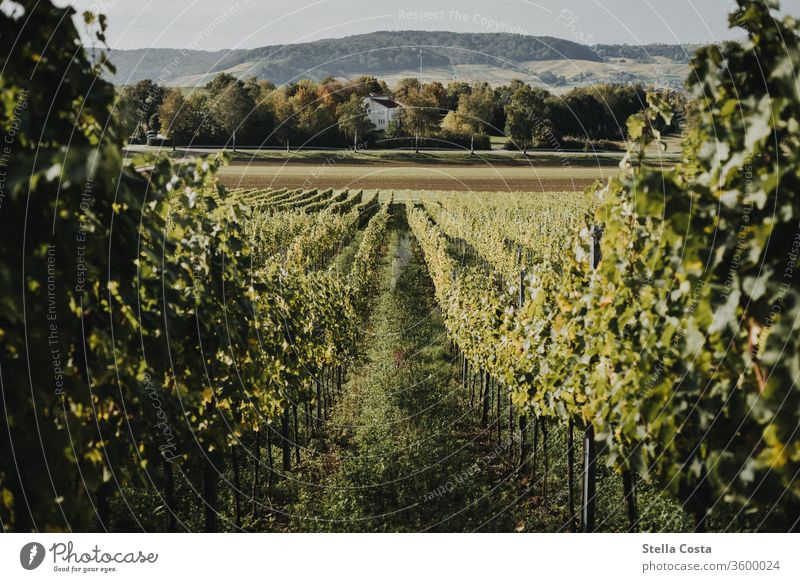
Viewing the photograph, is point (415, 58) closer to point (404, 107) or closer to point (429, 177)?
point (404, 107)

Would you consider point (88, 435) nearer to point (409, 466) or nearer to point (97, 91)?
point (97, 91)

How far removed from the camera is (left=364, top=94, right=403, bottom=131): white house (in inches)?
1019

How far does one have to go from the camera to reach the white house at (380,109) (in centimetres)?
2589

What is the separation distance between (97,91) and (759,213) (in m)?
3.76

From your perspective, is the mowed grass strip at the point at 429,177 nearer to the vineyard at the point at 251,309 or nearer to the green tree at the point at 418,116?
the green tree at the point at 418,116

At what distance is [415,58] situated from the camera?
1436cm

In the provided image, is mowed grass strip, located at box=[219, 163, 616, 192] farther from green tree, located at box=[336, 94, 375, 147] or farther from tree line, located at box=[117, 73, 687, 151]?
green tree, located at box=[336, 94, 375, 147]

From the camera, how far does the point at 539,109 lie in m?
24.2

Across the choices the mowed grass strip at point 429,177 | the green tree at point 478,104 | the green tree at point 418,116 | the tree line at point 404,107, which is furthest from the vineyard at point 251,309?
the mowed grass strip at point 429,177
